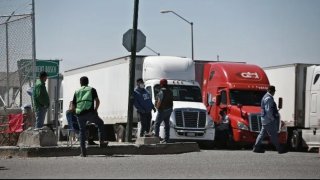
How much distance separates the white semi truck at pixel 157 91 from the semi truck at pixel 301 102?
4.36 m

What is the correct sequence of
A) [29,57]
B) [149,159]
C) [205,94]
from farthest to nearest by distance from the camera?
[205,94] < [29,57] < [149,159]

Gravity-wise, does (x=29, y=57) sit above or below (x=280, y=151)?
above

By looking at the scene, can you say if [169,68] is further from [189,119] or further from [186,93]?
[189,119]

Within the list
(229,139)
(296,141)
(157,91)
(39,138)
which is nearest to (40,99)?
(39,138)

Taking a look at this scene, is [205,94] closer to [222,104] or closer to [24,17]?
[222,104]

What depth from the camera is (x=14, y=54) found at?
20578 mm

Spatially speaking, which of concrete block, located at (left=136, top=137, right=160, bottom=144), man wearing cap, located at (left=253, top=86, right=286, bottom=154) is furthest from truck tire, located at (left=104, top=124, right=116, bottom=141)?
man wearing cap, located at (left=253, top=86, right=286, bottom=154)

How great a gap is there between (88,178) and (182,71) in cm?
1596

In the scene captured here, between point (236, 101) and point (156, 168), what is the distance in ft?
42.8

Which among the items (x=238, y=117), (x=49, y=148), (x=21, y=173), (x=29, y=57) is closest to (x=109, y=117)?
(x=238, y=117)

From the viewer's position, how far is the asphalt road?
12.8 m

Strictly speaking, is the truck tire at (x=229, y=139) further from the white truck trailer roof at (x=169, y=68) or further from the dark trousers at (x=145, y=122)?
the dark trousers at (x=145, y=122)

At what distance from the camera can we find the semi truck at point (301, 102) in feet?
93.8

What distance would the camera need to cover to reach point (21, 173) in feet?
43.9
